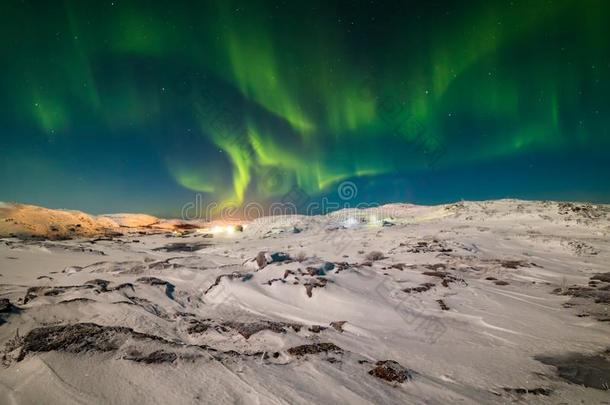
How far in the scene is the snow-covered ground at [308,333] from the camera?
3.44 m

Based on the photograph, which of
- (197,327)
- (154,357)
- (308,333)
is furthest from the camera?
(197,327)

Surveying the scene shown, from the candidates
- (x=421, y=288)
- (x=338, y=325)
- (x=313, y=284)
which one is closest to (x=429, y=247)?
(x=421, y=288)

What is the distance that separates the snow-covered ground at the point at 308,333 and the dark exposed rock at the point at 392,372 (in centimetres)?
2

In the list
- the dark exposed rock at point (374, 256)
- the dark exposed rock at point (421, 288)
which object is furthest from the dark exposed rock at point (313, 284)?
the dark exposed rock at point (374, 256)

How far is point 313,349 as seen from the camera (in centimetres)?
459

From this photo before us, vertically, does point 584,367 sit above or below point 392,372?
above

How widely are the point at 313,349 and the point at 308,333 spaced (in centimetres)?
101

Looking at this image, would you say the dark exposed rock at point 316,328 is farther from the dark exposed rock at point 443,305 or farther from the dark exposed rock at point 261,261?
the dark exposed rock at point 261,261

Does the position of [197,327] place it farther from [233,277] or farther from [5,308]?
[233,277]

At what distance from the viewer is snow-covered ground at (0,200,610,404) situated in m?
3.44

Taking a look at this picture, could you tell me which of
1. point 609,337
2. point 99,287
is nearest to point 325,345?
point 609,337

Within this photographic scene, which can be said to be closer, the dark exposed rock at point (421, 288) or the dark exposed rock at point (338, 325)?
the dark exposed rock at point (338, 325)

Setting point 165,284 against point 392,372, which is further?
point 165,284

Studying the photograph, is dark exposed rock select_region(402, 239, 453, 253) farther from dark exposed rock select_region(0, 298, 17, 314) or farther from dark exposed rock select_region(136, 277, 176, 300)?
dark exposed rock select_region(0, 298, 17, 314)
